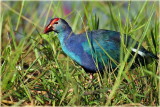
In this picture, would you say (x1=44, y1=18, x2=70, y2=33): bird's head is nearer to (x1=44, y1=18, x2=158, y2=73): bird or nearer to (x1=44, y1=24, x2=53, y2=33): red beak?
(x1=44, y1=24, x2=53, y2=33): red beak

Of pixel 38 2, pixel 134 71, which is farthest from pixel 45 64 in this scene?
pixel 38 2

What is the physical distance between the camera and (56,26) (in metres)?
3.97

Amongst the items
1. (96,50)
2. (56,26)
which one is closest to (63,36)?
(56,26)

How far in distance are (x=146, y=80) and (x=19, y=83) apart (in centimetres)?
98

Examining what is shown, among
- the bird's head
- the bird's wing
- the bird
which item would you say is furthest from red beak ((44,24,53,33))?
the bird's wing

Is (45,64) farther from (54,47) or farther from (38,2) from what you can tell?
(38,2)

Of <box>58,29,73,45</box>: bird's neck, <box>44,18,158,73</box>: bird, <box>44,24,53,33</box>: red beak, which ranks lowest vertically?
<box>44,18,158,73</box>: bird

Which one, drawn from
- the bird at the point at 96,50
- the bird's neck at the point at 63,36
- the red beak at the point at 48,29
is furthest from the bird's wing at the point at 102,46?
the red beak at the point at 48,29

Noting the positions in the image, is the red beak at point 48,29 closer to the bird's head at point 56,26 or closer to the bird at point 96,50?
the bird's head at point 56,26

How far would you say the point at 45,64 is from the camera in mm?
3787

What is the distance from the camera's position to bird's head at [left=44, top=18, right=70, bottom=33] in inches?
156

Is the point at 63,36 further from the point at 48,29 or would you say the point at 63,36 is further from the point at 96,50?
the point at 96,50

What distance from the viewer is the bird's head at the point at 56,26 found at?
3.96 metres

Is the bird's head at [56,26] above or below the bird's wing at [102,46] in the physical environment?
above
